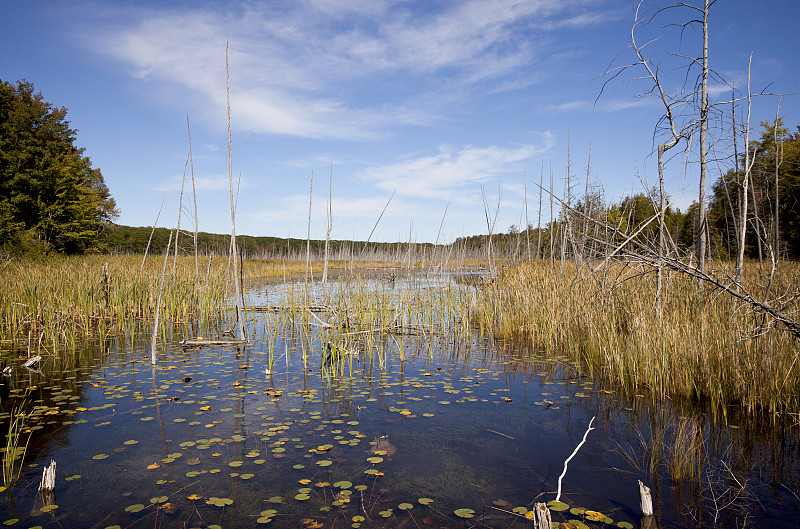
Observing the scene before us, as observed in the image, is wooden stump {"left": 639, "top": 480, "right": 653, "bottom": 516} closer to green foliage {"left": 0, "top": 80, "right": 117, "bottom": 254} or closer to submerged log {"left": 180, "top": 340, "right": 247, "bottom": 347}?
submerged log {"left": 180, "top": 340, "right": 247, "bottom": 347}

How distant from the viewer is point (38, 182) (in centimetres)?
1912

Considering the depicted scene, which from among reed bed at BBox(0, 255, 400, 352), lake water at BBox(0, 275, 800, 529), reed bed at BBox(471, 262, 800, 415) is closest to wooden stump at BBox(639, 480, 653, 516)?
lake water at BBox(0, 275, 800, 529)

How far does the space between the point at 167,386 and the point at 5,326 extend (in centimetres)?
411

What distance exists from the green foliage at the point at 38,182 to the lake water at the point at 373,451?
57.6ft

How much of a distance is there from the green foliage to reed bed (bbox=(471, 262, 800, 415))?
19.9 metres

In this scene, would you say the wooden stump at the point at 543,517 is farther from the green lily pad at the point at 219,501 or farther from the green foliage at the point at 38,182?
the green foliage at the point at 38,182

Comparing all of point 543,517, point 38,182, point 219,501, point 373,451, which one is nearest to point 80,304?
point 219,501

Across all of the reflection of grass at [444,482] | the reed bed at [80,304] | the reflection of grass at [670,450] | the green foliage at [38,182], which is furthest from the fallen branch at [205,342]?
the green foliage at [38,182]

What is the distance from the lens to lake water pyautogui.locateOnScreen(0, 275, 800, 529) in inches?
88.3

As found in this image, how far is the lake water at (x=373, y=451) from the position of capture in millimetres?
2242

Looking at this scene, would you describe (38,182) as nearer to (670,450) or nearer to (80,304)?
(80,304)

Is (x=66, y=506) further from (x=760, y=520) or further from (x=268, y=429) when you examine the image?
(x=760, y=520)

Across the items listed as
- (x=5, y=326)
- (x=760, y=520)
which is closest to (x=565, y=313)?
(x=760, y=520)

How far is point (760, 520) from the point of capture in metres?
2.13
